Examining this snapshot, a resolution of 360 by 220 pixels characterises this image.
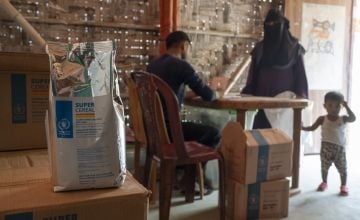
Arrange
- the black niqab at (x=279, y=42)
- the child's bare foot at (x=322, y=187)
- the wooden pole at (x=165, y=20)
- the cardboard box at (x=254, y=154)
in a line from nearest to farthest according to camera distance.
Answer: the cardboard box at (x=254, y=154) < the child's bare foot at (x=322, y=187) < the black niqab at (x=279, y=42) < the wooden pole at (x=165, y=20)

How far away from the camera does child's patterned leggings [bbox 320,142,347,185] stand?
3197mm

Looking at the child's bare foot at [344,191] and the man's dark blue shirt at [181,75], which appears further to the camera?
the child's bare foot at [344,191]

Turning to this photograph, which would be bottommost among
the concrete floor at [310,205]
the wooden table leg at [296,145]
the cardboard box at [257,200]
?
the concrete floor at [310,205]

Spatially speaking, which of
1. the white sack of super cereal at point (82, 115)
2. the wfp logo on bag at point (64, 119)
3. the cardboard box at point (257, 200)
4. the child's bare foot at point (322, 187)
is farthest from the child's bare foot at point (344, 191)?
the wfp logo on bag at point (64, 119)

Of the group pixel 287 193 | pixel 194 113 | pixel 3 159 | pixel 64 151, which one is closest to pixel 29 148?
pixel 3 159

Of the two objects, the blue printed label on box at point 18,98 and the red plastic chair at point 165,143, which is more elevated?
the blue printed label on box at point 18,98

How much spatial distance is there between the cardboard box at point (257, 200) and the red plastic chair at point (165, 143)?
15cm

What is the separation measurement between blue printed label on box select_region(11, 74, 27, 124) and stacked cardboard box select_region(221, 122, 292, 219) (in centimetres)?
144

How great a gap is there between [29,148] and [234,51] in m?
3.21

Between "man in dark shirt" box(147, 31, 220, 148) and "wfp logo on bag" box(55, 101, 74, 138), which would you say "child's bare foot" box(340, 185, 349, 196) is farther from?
"wfp logo on bag" box(55, 101, 74, 138)

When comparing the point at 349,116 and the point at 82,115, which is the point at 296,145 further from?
the point at 82,115

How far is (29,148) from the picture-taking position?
1.49 m

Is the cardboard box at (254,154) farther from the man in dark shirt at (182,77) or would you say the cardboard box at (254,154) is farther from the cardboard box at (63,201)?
the cardboard box at (63,201)

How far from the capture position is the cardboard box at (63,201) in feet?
2.99
